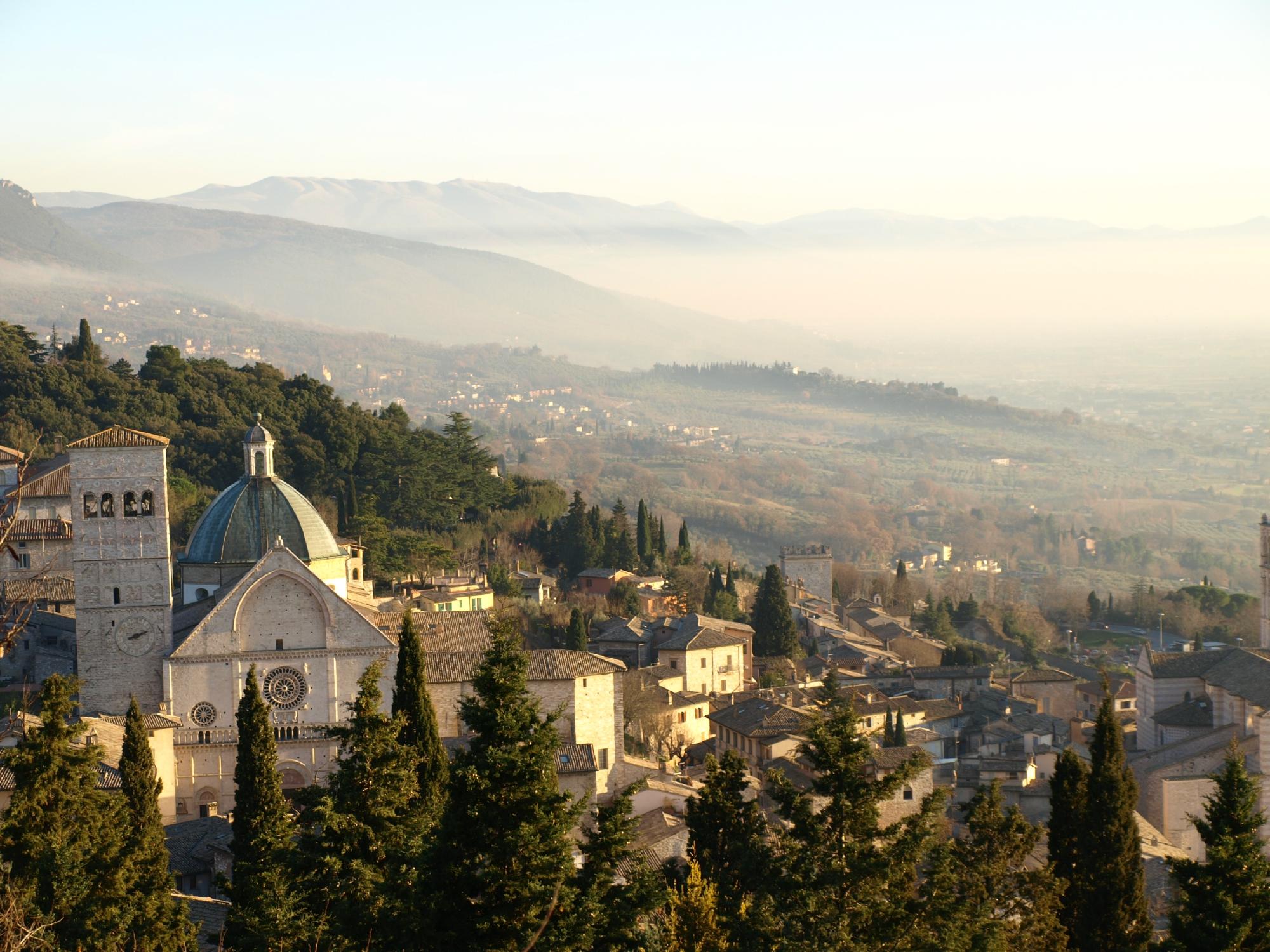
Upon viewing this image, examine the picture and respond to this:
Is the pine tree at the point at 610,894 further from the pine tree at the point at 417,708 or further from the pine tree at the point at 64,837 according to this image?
the pine tree at the point at 417,708

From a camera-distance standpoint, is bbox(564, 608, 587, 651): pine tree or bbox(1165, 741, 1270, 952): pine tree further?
bbox(564, 608, 587, 651): pine tree

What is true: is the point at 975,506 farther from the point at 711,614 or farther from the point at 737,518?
the point at 711,614

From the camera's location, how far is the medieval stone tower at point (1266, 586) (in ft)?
182

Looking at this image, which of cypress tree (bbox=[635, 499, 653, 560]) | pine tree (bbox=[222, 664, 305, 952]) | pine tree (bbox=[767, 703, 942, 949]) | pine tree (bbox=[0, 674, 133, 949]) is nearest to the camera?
pine tree (bbox=[767, 703, 942, 949])

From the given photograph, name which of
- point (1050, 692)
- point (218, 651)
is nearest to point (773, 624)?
point (1050, 692)

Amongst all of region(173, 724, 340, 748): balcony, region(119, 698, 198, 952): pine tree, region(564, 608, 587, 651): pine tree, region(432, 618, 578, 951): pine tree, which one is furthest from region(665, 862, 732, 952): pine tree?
region(564, 608, 587, 651): pine tree

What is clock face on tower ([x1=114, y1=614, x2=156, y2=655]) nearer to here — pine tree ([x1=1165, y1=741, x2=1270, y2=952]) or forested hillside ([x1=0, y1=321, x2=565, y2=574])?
forested hillside ([x1=0, y1=321, x2=565, y2=574])

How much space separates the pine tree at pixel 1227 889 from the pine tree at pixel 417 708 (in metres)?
10.7

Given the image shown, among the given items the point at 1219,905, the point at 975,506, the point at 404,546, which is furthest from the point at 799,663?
the point at 975,506

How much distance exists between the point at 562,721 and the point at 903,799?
7.32 m

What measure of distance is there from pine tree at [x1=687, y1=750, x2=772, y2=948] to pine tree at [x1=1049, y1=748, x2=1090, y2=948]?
4741 millimetres

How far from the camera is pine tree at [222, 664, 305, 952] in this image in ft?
66.8

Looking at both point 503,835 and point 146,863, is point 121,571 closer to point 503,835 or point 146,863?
point 146,863

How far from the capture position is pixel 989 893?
23078 mm
